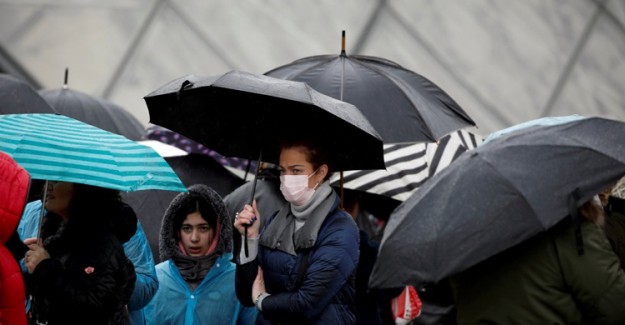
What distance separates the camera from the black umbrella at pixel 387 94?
6.12 m

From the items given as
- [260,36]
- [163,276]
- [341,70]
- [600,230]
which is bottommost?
[163,276]

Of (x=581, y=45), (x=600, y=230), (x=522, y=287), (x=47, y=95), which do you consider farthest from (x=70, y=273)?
(x=581, y=45)

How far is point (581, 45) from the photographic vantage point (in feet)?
45.4

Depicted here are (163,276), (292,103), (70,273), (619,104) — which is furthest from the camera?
(619,104)

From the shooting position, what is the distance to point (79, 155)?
176 inches

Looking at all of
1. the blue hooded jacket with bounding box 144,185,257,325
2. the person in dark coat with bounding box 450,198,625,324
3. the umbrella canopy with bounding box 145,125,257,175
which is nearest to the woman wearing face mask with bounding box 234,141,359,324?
the blue hooded jacket with bounding box 144,185,257,325

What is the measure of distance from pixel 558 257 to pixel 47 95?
543 cm

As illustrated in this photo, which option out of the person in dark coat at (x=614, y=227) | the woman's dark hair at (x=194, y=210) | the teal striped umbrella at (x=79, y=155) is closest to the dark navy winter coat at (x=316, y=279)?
the teal striped umbrella at (x=79, y=155)

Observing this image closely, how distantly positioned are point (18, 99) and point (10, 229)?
2.67 meters

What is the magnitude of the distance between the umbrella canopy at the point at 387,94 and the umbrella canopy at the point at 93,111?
6.61 feet

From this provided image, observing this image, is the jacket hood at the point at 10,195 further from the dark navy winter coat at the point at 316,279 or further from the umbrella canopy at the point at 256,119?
the dark navy winter coat at the point at 316,279

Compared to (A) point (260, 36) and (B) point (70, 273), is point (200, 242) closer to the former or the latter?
(B) point (70, 273)

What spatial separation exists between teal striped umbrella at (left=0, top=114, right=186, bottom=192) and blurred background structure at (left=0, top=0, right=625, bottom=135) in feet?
26.2

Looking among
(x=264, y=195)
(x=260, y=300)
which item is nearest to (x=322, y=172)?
(x=260, y=300)
